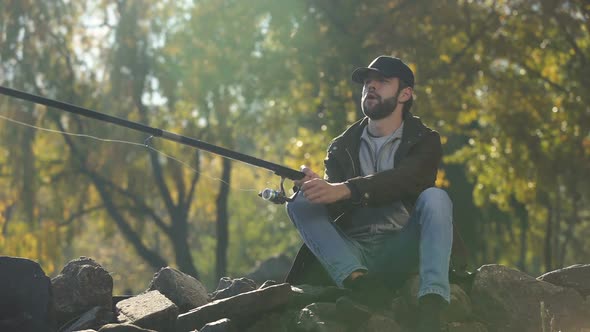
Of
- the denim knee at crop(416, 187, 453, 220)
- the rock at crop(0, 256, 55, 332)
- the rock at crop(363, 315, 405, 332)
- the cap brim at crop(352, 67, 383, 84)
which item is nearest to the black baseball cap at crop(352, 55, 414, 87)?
the cap brim at crop(352, 67, 383, 84)

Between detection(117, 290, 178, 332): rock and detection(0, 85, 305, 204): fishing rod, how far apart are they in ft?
3.09

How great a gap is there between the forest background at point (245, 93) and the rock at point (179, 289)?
11717 millimetres

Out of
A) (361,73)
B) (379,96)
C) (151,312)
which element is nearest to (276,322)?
(151,312)

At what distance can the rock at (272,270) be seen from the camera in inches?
817

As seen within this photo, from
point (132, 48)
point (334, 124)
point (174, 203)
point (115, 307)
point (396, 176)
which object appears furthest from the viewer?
point (174, 203)

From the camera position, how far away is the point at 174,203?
2444cm

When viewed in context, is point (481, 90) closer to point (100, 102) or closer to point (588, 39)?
point (588, 39)

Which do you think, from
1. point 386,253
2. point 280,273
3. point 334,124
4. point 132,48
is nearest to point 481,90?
point 334,124

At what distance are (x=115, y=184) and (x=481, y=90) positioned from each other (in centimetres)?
847

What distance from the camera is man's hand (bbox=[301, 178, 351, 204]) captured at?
19.6 feet

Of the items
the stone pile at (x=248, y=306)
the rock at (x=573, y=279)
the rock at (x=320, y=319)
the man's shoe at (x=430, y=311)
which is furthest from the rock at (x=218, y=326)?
the rock at (x=573, y=279)

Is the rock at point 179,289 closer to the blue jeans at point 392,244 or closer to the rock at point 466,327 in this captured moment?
the blue jeans at point 392,244

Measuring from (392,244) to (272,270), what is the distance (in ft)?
48.8

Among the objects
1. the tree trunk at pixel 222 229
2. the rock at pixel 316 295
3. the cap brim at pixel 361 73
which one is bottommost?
the rock at pixel 316 295
